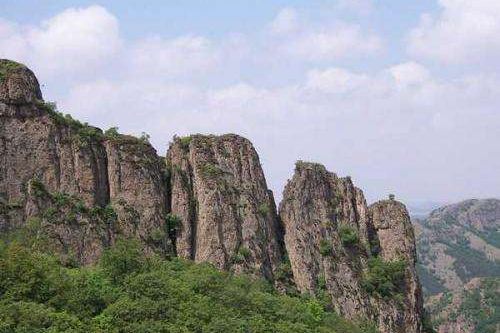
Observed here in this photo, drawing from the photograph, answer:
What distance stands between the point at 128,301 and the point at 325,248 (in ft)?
102

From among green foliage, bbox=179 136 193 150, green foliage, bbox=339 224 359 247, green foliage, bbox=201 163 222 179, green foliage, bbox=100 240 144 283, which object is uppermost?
green foliage, bbox=179 136 193 150

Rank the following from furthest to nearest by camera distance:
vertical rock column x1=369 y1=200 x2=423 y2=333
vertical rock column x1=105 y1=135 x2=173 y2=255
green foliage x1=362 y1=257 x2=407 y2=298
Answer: green foliage x1=362 y1=257 x2=407 y2=298, vertical rock column x1=369 y1=200 x2=423 y2=333, vertical rock column x1=105 y1=135 x2=173 y2=255

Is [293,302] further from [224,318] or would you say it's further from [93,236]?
[93,236]

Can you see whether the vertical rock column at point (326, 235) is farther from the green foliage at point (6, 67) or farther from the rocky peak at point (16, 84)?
the green foliage at point (6, 67)

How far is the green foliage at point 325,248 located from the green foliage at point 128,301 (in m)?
14.5

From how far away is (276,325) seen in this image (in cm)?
4734

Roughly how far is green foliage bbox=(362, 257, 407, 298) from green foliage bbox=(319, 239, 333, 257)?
4.73 m

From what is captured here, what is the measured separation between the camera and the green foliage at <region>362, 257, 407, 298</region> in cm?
6944

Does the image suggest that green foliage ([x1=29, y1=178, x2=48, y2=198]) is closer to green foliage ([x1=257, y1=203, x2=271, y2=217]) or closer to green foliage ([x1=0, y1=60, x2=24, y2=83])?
green foliage ([x1=0, y1=60, x2=24, y2=83])

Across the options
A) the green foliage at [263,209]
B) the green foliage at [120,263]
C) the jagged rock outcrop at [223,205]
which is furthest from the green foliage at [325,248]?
the green foliage at [120,263]

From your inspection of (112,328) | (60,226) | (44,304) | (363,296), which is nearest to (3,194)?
(60,226)

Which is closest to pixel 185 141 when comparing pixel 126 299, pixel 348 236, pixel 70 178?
pixel 70 178

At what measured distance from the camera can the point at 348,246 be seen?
71.4 metres

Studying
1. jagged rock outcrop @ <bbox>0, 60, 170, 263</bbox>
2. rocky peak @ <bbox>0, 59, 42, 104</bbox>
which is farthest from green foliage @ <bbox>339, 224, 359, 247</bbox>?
rocky peak @ <bbox>0, 59, 42, 104</bbox>
